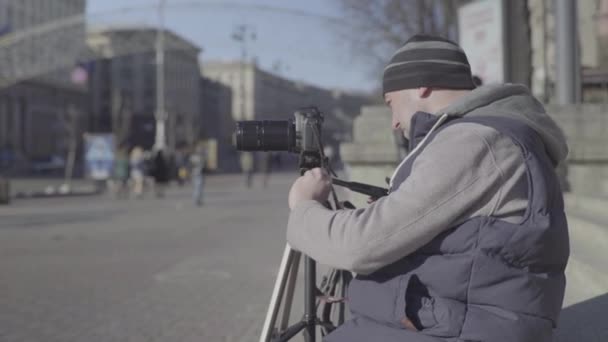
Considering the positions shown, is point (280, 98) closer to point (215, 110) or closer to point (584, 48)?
point (584, 48)

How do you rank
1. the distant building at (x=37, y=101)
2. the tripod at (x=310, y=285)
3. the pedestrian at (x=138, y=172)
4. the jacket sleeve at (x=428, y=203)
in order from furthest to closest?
the distant building at (x=37, y=101)
the pedestrian at (x=138, y=172)
the tripod at (x=310, y=285)
the jacket sleeve at (x=428, y=203)

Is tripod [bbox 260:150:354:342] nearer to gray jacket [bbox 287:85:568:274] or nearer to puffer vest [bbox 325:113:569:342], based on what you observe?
gray jacket [bbox 287:85:568:274]

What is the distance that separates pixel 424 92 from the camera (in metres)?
2.11

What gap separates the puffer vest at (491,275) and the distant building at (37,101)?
56605 millimetres

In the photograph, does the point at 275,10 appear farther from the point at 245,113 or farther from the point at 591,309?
the point at 591,309

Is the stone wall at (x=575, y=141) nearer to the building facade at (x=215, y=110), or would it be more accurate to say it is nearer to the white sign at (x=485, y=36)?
the white sign at (x=485, y=36)

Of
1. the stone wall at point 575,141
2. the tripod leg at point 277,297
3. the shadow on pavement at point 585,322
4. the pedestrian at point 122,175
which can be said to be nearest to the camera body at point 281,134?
the tripod leg at point 277,297

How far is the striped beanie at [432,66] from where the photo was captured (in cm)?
209

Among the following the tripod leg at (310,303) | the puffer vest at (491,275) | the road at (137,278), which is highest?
the puffer vest at (491,275)

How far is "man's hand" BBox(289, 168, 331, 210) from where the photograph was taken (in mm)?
2164

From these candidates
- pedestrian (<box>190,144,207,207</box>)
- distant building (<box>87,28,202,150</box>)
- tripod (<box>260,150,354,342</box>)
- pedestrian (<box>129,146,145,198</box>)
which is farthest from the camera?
distant building (<box>87,28,202,150</box>)

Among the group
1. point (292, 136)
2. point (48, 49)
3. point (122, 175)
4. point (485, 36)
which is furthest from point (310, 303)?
point (48, 49)

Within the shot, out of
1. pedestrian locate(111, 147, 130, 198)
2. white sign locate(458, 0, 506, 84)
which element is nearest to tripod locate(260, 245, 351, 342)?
white sign locate(458, 0, 506, 84)

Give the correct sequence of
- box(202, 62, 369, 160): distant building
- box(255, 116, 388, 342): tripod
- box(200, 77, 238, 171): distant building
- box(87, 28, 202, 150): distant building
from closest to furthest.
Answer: box(255, 116, 388, 342): tripod → box(202, 62, 369, 160): distant building → box(87, 28, 202, 150): distant building → box(200, 77, 238, 171): distant building
